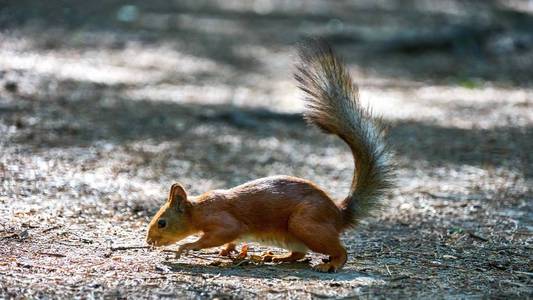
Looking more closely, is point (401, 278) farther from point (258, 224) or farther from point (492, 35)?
point (492, 35)

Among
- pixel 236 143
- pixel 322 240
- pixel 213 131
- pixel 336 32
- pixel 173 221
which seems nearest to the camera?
pixel 322 240

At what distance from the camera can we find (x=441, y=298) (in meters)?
3.82

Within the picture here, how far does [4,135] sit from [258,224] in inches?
143

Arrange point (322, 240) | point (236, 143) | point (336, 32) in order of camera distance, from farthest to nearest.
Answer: point (336, 32) → point (236, 143) → point (322, 240)

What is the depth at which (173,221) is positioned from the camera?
4.41m

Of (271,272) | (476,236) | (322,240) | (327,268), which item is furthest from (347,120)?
(476,236)

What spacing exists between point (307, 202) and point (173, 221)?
0.71 metres

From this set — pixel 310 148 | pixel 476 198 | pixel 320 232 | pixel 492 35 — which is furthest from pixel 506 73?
pixel 320 232

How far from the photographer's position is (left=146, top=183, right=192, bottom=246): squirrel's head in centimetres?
440

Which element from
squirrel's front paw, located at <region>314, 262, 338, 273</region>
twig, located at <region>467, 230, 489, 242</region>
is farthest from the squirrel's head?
twig, located at <region>467, 230, 489, 242</region>

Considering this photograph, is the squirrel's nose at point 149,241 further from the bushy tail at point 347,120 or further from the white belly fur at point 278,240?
the bushy tail at point 347,120

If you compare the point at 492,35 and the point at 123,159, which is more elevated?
the point at 492,35

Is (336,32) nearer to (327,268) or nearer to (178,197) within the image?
(178,197)

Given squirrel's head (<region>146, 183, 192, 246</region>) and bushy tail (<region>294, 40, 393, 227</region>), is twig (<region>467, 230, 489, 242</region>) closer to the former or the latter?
bushy tail (<region>294, 40, 393, 227</region>)
